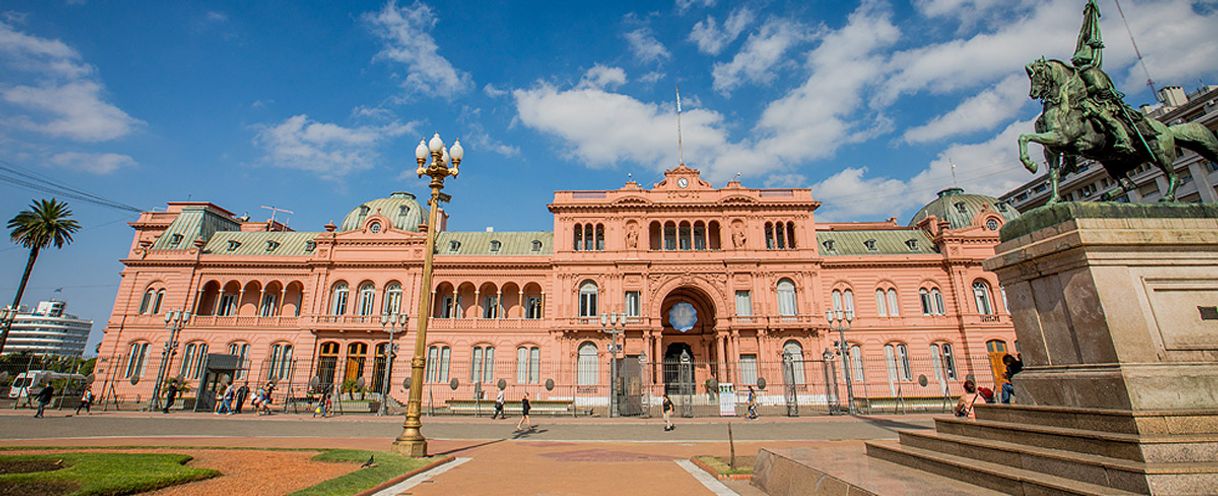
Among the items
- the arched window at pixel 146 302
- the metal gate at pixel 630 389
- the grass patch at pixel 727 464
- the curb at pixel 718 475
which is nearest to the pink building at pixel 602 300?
the arched window at pixel 146 302

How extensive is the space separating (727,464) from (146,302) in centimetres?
4271

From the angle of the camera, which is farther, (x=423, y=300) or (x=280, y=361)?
(x=280, y=361)

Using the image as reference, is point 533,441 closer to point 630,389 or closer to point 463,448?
point 463,448

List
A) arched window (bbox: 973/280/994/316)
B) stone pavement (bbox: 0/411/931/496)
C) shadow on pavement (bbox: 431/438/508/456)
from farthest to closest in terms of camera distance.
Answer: arched window (bbox: 973/280/994/316), shadow on pavement (bbox: 431/438/508/456), stone pavement (bbox: 0/411/931/496)

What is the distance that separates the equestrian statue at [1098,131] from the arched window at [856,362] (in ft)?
92.6

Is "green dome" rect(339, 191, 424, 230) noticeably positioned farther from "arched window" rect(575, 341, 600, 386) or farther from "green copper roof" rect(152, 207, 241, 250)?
"arched window" rect(575, 341, 600, 386)

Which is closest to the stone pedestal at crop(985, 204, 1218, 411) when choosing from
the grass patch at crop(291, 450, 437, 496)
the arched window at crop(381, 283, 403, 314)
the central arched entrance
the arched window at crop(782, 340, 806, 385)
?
the grass patch at crop(291, 450, 437, 496)

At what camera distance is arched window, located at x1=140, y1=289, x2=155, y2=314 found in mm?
34344

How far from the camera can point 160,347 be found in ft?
109

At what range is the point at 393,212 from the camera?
3888cm

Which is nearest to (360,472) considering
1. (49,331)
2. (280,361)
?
(280,361)

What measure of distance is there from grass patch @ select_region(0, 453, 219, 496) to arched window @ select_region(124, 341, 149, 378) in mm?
32515

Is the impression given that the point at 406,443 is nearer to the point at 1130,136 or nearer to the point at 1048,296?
the point at 1048,296

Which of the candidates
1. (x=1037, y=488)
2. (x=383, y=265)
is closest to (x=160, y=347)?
(x=383, y=265)
